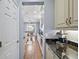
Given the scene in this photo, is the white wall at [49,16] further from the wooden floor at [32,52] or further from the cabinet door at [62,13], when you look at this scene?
the wooden floor at [32,52]

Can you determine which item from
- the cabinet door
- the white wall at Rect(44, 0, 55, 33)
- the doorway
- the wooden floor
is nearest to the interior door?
the cabinet door

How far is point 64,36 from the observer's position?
4488 millimetres

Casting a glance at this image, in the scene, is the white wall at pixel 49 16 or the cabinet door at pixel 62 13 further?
the white wall at pixel 49 16

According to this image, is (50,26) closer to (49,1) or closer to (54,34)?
(54,34)

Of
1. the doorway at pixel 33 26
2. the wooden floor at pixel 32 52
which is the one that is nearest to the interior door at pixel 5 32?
the doorway at pixel 33 26

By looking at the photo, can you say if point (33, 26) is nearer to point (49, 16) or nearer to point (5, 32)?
point (49, 16)

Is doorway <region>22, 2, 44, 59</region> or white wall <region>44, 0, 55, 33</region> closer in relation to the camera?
white wall <region>44, 0, 55, 33</region>

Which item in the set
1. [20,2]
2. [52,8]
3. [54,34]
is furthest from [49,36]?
[20,2]

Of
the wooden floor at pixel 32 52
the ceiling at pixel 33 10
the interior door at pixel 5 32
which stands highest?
the ceiling at pixel 33 10

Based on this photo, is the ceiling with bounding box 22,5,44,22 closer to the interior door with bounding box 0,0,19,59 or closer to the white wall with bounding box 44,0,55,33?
the white wall with bounding box 44,0,55,33

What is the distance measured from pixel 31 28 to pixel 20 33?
1911 centimetres

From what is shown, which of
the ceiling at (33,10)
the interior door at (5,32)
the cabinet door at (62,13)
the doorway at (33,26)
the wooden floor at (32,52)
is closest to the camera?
the interior door at (5,32)

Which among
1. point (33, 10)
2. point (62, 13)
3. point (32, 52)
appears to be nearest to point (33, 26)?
point (33, 10)

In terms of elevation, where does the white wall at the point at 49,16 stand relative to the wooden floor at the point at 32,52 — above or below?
above
